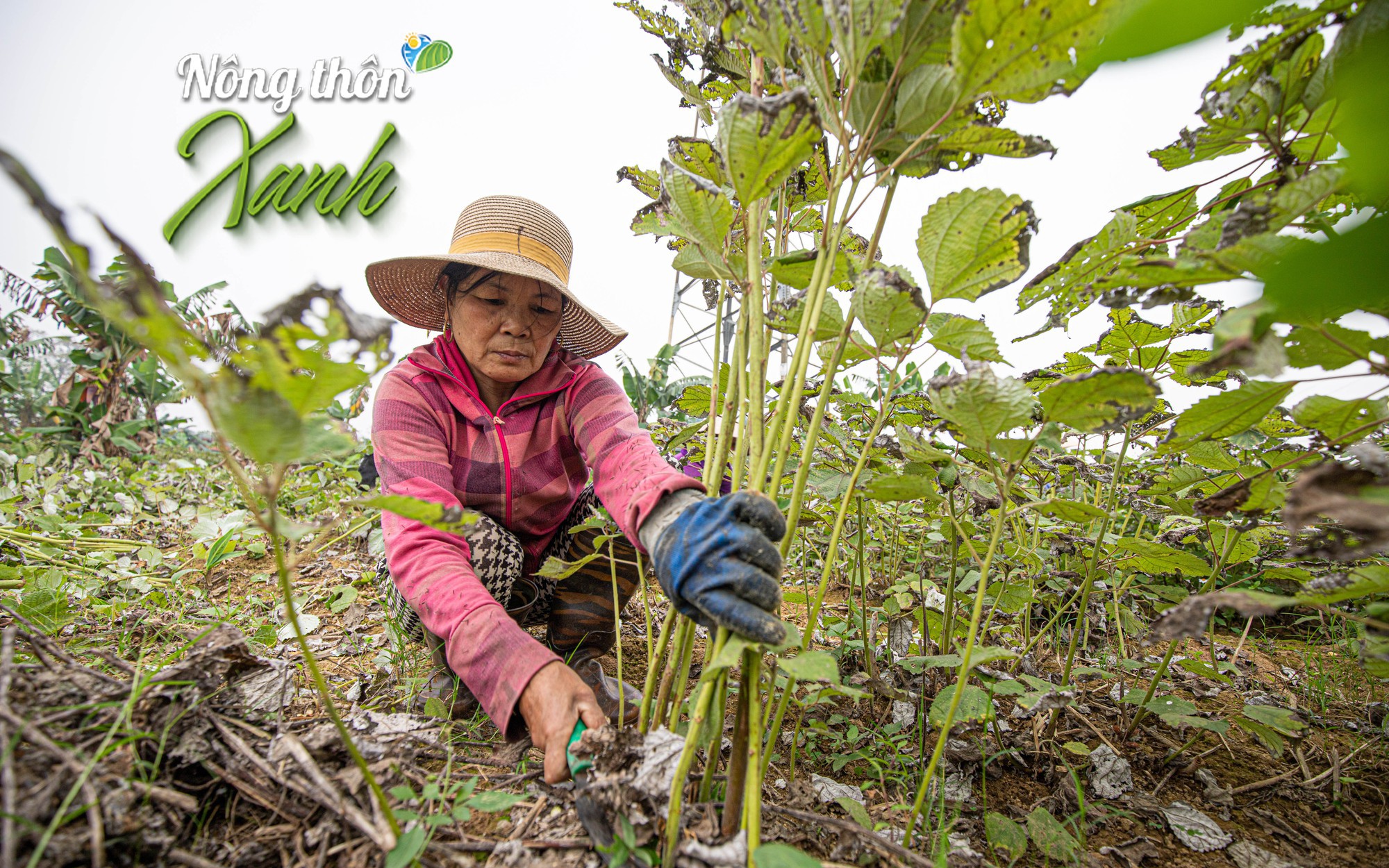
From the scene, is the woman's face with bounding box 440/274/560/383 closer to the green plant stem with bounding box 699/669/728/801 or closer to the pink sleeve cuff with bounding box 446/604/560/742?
the pink sleeve cuff with bounding box 446/604/560/742

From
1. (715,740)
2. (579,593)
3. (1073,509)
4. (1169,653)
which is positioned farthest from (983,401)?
(579,593)

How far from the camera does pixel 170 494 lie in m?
3.69

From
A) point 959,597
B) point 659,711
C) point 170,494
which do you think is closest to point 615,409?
point 659,711

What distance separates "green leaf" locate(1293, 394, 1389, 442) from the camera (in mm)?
749

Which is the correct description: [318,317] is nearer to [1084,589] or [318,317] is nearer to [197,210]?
[1084,589]

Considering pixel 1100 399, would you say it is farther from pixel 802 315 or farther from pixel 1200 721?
pixel 1200 721

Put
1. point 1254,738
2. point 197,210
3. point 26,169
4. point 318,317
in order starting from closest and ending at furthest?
point 26,169 → point 318,317 → point 1254,738 → point 197,210

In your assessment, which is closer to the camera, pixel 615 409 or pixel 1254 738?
pixel 1254 738

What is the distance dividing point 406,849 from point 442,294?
5.19 feet

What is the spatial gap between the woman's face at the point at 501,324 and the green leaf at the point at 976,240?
112 centimetres

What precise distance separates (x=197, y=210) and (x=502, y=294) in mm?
2427

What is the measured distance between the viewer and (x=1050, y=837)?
0.93 metres

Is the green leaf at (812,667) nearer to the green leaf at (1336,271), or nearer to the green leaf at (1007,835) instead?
the green leaf at (1336,271)

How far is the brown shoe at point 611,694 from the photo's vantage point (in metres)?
1.23
